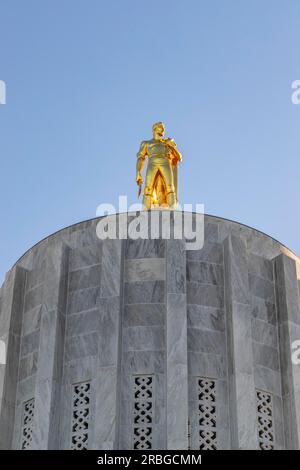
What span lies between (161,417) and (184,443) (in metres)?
1.04

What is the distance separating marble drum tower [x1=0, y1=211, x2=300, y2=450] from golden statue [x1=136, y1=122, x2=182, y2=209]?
3.28 m

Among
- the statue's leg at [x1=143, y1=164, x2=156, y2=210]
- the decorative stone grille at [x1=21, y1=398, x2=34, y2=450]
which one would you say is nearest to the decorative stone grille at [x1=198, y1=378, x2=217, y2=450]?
the decorative stone grille at [x1=21, y1=398, x2=34, y2=450]

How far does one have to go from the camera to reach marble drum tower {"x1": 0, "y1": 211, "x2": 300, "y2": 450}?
28.5m

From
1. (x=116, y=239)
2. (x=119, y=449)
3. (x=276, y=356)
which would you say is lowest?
(x=119, y=449)

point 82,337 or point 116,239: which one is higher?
point 116,239

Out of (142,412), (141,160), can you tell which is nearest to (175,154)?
(141,160)

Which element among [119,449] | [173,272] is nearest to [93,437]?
[119,449]

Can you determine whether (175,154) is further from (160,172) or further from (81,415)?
(81,415)

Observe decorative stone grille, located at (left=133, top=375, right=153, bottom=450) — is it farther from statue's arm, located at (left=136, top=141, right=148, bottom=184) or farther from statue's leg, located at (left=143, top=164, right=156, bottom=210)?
statue's arm, located at (left=136, top=141, right=148, bottom=184)

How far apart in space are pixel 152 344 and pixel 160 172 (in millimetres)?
6989

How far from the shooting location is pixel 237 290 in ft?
99.9

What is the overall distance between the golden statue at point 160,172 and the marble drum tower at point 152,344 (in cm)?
328

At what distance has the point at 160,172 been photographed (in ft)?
114

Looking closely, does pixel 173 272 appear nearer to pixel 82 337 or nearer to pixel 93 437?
pixel 82 337
